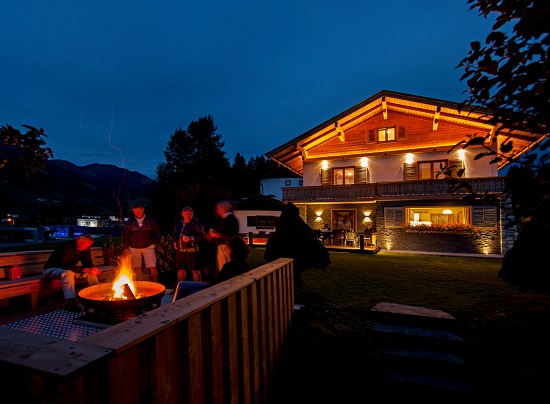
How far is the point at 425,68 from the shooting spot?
651 ft

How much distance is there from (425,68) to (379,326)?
237800mm

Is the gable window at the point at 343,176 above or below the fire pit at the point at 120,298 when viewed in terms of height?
above

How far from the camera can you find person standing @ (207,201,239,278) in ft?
15.9

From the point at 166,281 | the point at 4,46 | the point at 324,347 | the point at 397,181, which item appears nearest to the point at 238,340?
the point at 324,347

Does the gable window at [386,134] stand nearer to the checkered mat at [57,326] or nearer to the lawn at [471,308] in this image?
the lawn at [471,308]

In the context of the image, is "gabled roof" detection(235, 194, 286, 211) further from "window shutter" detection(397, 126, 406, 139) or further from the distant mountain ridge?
"window shutter" detection(397, 126, 406, 139)

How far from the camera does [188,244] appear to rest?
665 cm

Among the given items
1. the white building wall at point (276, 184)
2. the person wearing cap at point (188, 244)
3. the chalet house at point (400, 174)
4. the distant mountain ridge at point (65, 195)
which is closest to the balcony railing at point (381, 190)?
the chalet house at point (400, 174)

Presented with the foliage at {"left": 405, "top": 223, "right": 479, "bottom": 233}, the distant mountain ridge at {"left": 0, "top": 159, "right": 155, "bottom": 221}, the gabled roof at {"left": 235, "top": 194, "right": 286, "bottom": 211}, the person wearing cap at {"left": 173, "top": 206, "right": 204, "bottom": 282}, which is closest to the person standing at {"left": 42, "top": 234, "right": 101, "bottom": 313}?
the distant mountain ridge at {"left": 0, "top": 159, "right": 155, "bottom": 221}

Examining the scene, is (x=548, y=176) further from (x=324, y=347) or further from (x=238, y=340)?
(x=324, y=347)

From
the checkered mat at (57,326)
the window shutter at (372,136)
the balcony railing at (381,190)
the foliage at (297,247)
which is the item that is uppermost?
the window shutter at (372,136)

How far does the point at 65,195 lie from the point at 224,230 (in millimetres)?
92689

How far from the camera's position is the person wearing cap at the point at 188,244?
259 inches

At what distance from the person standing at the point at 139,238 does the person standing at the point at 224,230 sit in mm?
2167
